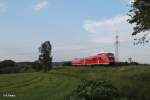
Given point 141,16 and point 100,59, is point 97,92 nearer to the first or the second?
point 141,16

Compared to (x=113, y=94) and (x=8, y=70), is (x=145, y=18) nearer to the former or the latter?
(x=113, y=94)

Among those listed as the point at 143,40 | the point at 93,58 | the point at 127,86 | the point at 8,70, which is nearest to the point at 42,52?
the point at 8,70

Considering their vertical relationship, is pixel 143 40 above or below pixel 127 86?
above

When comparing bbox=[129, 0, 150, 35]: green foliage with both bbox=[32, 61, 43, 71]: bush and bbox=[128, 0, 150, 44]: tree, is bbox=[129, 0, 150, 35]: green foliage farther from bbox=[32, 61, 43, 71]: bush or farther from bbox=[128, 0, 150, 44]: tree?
bbox=[32, 61, 43, 71]: bush

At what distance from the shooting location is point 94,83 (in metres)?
26.7

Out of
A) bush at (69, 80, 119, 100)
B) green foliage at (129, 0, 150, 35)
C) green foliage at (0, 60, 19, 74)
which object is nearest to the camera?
bush at (69, 80, 119, 100)

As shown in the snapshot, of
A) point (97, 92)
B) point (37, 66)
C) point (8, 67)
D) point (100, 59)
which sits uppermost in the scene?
point (100, 59)

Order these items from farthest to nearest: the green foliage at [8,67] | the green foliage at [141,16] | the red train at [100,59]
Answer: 1. the green foliage at [8,67]
2. the red train at [100,59]
3. the green foliage at [141,16]

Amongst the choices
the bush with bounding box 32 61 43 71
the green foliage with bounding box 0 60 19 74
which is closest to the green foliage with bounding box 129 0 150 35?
the green foliage with bounding box 0 60 19 74

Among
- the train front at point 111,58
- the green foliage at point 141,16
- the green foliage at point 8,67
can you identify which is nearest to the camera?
the green foliage at point 141,16

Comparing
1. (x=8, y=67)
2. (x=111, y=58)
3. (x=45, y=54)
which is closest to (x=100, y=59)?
(x=111, y=58)

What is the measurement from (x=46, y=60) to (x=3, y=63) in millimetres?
14834

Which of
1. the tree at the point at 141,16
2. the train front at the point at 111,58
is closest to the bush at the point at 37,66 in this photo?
the train front at the point at 111,58

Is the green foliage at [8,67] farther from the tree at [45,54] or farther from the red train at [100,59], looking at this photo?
the red train at [100,59]
